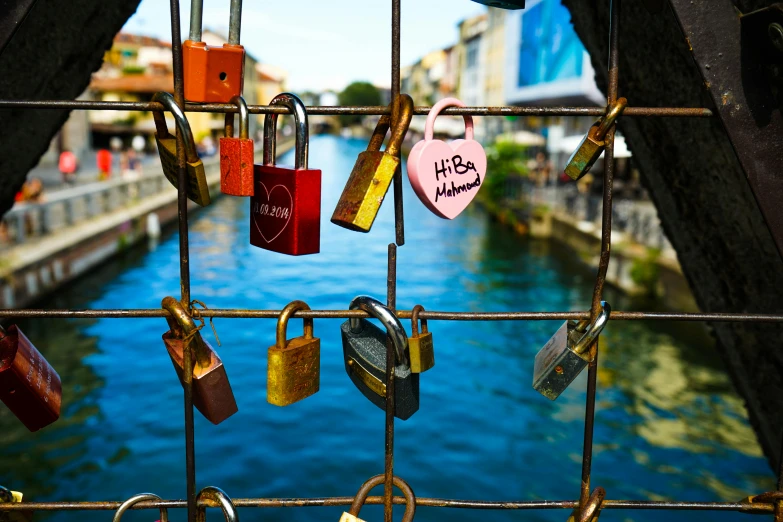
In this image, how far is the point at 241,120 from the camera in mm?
1174

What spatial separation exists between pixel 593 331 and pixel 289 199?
1.82 feet

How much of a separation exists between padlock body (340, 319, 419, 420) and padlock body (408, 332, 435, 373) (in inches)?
0.8

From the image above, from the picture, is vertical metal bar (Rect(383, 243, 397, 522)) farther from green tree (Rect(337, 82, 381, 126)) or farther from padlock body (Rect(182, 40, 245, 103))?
green tree (Rect(337, 82, 381, 126))

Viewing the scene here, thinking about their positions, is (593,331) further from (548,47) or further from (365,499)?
(548,47)

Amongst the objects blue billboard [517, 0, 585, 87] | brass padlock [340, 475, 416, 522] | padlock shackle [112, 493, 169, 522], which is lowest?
padlock shackle [112, 493, 169, 522]

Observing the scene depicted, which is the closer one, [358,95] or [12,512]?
[12,512]

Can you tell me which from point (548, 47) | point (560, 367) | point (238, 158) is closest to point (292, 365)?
point (238, 158)

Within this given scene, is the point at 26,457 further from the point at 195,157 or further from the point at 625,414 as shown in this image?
the point at 195,157

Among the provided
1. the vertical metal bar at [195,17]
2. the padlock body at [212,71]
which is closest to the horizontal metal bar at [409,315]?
the padlock body at [212,71]

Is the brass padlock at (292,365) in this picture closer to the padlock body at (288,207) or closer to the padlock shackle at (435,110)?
the padlock body at (288,207)

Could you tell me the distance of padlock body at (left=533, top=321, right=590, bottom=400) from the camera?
1.28 m

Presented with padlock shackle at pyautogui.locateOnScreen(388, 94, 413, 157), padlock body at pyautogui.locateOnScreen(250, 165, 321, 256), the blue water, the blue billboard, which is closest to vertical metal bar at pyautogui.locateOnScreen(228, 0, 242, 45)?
padlock body at pyautogui.locateOnScreen(250, 165, 321, 256)

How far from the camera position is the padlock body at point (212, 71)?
1.24 metres

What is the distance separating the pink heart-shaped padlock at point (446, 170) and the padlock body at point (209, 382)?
0.45m
